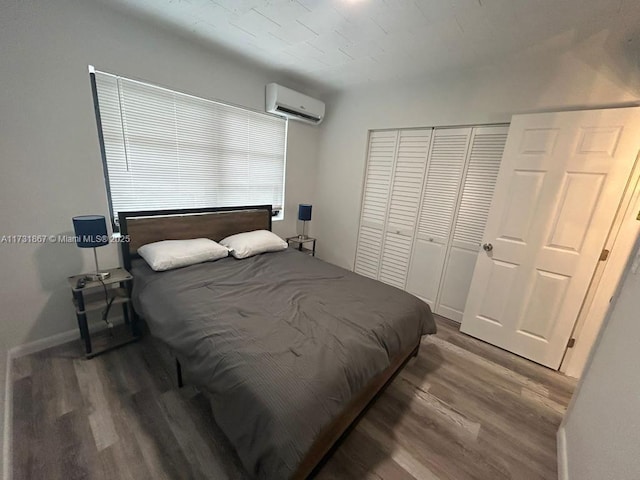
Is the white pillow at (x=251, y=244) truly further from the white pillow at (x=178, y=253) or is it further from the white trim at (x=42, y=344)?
the white trim at (x=42, y=344)

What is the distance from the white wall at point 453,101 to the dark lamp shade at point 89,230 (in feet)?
8.32

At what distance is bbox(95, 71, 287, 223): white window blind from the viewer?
205cm

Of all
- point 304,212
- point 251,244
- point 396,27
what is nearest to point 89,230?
point 251,244

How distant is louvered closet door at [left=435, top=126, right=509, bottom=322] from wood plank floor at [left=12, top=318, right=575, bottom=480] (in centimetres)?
88

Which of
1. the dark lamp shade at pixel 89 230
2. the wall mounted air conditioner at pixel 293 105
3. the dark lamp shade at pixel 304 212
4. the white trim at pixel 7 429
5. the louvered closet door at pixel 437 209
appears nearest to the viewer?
the white trim at pixel 7 429

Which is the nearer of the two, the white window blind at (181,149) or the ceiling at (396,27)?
the ceiling at (396,27)

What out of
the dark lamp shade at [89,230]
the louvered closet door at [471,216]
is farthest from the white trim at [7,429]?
the louvered closet door at [471,216]

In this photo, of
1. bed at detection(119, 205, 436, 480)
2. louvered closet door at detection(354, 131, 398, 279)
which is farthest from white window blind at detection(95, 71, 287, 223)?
louvered closet door at detection(354, 131, 398, 279)

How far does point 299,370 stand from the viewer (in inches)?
44.9

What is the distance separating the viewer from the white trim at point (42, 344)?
1828mm

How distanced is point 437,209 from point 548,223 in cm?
94

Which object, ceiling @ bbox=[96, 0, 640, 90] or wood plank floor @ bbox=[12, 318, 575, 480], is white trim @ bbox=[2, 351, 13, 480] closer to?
wood plank floor @ bbox=[12, 318, 575, 480]

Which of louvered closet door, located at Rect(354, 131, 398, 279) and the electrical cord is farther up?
louvered closet door, located at Rect(354, 131, 398, 279)

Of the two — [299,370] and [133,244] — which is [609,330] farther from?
[133,244]
